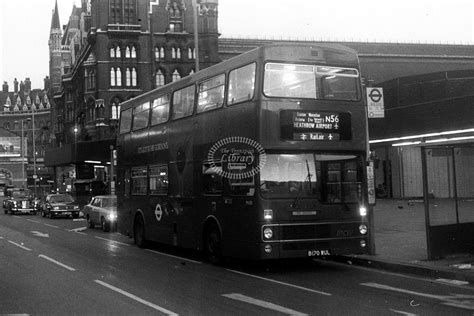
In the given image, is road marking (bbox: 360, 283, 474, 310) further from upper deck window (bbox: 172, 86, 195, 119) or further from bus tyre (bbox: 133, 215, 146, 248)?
bus tyre (bbox: 133, 215, 146, 248)

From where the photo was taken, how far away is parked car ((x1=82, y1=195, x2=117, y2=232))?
25.7 meters

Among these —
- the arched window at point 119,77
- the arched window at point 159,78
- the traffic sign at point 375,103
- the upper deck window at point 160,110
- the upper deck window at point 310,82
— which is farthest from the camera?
the arched window at point 159,78

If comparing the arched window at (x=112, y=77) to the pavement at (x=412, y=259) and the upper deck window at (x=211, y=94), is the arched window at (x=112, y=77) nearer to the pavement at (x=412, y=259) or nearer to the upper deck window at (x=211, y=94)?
the pavement at (x=412, y=259)

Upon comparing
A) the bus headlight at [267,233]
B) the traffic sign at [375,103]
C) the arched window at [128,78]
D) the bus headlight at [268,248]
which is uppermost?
the arched window at [128,78]

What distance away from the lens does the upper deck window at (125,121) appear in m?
19.1

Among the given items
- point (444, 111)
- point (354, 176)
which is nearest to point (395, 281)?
point (354, 176)

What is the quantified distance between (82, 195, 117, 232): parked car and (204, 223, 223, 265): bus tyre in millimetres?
12674

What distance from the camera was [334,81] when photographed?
1247cm

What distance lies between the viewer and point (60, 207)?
38.1 metres

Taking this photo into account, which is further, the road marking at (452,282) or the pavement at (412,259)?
the pavement at (412,259)

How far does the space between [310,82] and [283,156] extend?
68.3 inches

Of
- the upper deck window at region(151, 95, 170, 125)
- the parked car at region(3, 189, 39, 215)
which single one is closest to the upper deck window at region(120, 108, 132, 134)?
the upper deck window at region(151, 95, 170, 125)

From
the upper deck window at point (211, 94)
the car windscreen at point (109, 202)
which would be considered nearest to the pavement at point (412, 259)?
the upper deck window at point (211, 94)

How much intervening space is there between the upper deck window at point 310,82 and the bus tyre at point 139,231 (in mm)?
7797
